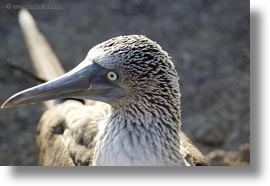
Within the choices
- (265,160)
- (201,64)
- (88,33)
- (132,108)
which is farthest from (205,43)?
(132,108)

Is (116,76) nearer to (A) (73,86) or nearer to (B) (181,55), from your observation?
(A) (73,86)

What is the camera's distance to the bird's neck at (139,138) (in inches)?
117

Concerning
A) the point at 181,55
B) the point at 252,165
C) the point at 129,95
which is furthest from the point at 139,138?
the point at 181,55

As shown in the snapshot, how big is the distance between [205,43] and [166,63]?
1242mm

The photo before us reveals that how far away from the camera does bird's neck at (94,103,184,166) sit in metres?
2.97

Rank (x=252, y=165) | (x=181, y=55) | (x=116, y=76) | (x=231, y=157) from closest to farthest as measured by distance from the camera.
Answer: (x=116, y=76)
(x=252, y=165)
(x=231, y=157)
(x=181, y=55)

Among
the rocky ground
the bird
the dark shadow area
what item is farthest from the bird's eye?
the rocky ground

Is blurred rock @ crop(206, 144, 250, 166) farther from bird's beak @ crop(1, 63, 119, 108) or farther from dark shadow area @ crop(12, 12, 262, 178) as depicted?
bird's beak @ crop(1, 63, 119, 108)

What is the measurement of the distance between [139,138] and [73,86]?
1.15 feet

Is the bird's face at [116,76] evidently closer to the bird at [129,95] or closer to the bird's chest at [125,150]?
the bird at [129,95]

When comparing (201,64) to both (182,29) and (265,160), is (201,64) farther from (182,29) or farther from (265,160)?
(265,160)

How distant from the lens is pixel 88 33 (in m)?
4.22

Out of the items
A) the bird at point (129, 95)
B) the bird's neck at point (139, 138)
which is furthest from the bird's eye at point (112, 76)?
the bird's neck at point (139, 138)

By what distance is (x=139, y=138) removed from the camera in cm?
299
